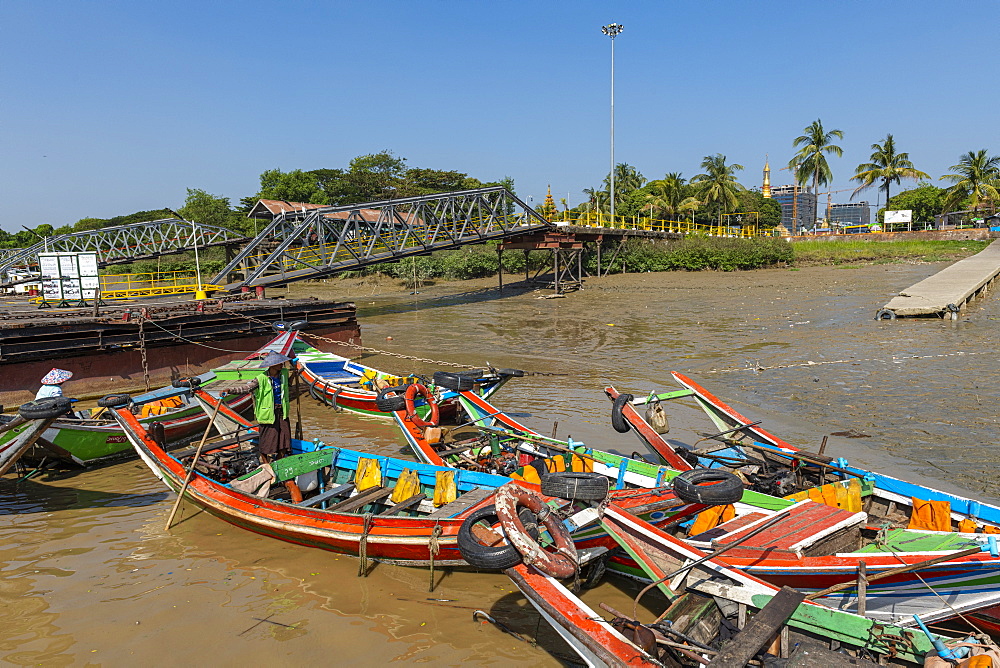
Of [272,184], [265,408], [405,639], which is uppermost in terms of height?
[272,184]

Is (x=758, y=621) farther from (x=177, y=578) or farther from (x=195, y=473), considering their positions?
(x=195, y=473)

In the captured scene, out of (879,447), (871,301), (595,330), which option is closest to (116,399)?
(879,447)

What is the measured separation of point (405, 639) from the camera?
18.6ft

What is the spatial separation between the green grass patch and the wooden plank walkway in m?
7.69

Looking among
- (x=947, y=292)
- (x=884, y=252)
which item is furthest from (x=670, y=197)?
(x=947, y=292)

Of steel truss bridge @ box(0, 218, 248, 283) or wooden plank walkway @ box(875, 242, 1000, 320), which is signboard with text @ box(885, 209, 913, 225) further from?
steel truss bridge @ box(0, 218, 248, 283)

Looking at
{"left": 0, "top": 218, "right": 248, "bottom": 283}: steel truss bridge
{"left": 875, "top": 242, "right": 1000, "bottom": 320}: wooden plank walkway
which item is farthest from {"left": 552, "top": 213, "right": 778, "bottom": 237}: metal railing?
{"left": 0, "top": 218, "right": 248, "bottom": 283}: steel truss bridge

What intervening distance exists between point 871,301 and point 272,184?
5838cm

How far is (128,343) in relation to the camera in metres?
15.9

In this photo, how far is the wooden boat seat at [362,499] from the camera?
7359mm

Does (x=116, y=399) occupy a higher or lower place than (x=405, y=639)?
higher

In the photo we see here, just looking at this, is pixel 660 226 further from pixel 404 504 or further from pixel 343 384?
pixel 404 504

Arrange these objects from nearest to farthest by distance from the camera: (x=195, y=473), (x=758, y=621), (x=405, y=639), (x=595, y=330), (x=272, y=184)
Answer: (x=758, y=621) → (x=405, y=639) → (x=195, y=473) → (x=595, y=330) → (x=272, y=184)

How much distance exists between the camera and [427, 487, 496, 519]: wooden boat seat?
6.68 m
